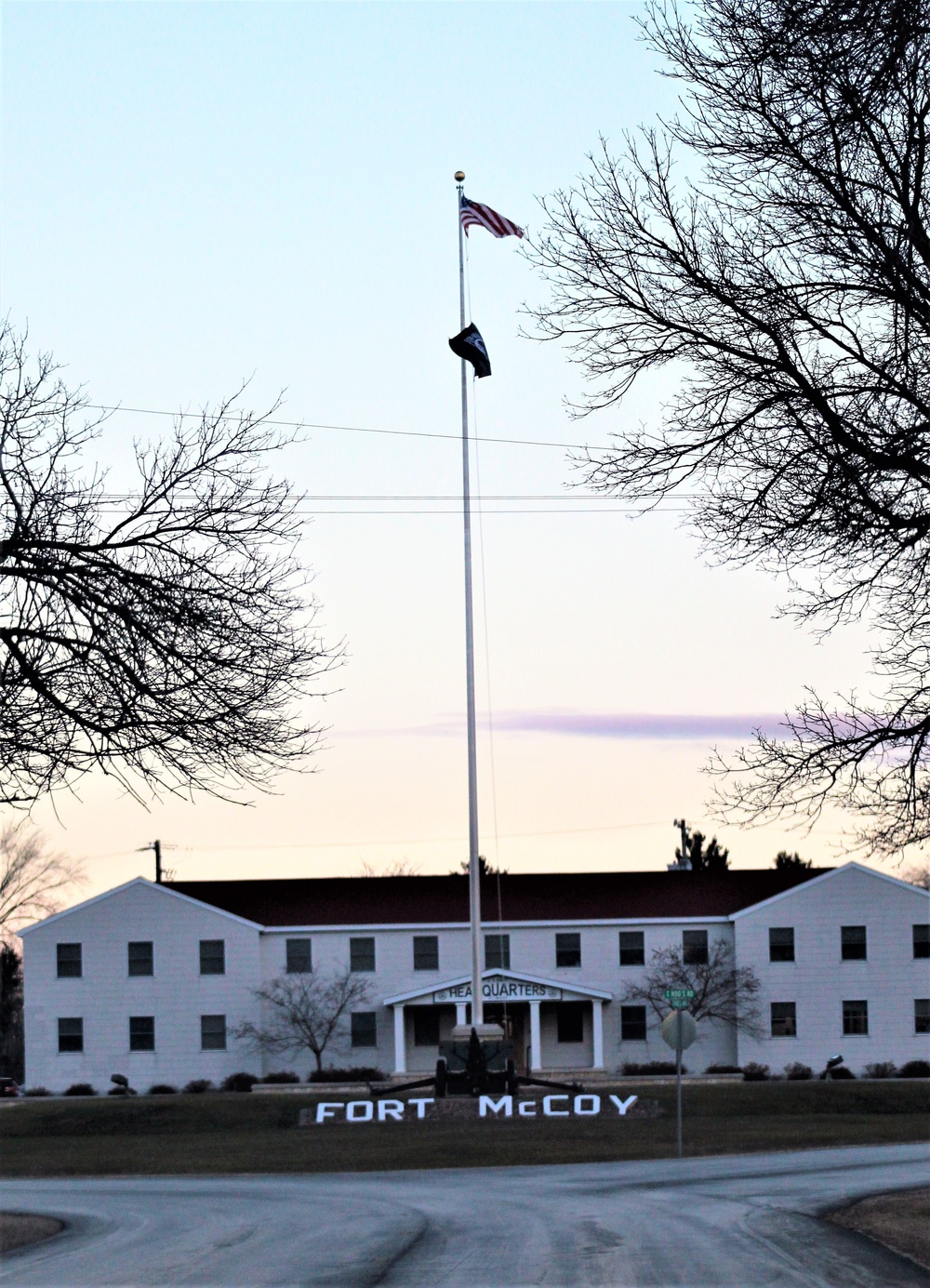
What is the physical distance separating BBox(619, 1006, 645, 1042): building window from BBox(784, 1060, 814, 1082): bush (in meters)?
5.09

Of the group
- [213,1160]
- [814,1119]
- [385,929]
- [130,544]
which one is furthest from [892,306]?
[385,929]

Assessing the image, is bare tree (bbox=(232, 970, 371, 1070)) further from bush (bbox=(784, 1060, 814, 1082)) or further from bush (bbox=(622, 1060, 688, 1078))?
bush (bbox=(784, 1060, 814, 1082))

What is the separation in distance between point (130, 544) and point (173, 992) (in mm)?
46949

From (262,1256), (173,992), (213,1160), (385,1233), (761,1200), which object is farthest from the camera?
(173,992)

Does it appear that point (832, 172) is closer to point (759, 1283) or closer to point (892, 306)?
point (892, 306)

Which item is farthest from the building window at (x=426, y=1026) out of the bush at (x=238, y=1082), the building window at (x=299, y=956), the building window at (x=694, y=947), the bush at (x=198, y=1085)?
the building window at (x=694, y=947)

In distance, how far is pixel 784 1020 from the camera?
2231 inches

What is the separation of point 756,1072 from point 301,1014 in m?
15.3

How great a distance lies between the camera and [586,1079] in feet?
176

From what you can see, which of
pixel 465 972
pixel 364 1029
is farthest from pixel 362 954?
pixel 465 972

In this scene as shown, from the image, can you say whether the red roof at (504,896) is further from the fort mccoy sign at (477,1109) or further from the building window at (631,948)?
the fort mccoy sign at (477,1109)

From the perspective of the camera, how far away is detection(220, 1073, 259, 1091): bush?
56.1 m

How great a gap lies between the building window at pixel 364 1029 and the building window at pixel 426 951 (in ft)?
8.16

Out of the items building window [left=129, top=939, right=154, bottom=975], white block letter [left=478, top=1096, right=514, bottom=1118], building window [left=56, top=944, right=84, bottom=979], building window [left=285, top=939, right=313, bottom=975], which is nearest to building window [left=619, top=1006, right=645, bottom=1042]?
building window [left=285, top=939, right=313, bottom=975]
